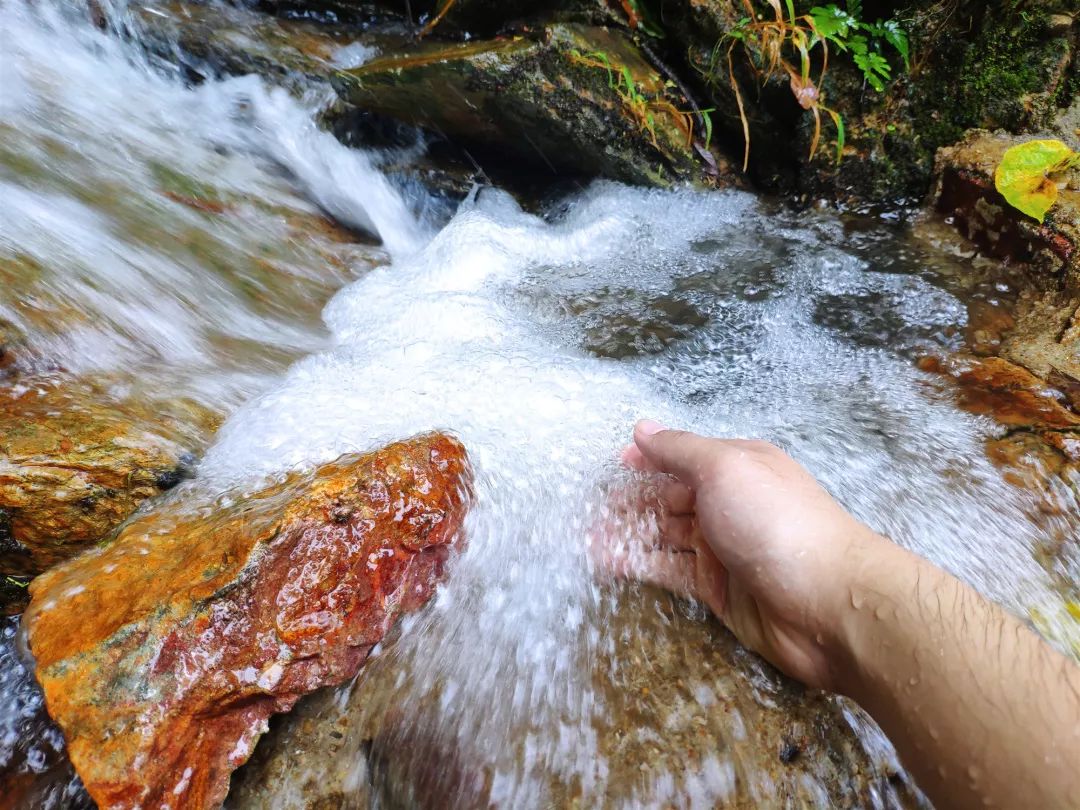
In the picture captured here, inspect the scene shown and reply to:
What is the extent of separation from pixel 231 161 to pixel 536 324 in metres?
2.88

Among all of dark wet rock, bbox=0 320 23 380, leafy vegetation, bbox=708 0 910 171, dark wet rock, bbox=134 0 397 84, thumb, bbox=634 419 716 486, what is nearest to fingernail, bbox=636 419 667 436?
thumb, bbox=634 419 716 486

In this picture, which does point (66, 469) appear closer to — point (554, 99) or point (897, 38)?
point (554, 99)

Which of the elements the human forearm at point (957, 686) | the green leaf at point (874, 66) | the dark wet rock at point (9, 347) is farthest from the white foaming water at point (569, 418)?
the green leaf at point (874, 66)

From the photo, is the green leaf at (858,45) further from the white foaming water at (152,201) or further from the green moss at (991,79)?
the white foaming water at (152,201)

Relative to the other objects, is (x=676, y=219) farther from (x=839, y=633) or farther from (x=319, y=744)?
(x=319, y=744)

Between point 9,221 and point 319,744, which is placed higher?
point 9,221

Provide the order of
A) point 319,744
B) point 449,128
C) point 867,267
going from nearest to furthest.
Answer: point 319,744, point 867,267, point 449,128

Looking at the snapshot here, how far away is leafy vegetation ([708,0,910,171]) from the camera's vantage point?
139 inches

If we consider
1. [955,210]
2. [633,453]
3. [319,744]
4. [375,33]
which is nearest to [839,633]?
[633,453]

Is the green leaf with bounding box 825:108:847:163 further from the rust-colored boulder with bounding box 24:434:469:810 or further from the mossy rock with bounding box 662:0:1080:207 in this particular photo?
the rust-colored boulder with bounding box 24:434:469:810

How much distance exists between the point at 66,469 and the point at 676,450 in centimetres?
198

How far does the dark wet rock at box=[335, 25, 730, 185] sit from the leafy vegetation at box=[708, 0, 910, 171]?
20.8 inches

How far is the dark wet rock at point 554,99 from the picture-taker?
3.75m

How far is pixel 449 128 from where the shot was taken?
13.9ft
